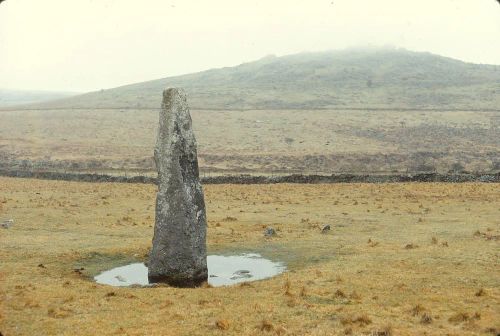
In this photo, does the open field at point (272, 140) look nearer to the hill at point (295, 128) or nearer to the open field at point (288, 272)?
the hill at point (295, 128)

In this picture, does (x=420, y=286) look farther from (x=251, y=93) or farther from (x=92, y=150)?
(x=251, y=93)

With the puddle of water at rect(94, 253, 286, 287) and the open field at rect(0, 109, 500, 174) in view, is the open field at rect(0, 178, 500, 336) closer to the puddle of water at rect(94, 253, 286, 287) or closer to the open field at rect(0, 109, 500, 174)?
the puddle of water at rect(94, 253, 286, 287)

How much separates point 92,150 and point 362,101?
252 feet

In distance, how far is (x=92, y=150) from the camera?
86.4 m

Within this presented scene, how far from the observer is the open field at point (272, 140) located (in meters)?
74.1

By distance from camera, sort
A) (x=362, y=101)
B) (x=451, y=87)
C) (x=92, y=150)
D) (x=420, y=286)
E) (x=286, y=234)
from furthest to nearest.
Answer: (x=451, y=87)
(x=362, y=101)
(x=92, y=150)
(x=286, y=234)
(x=420, y=286)

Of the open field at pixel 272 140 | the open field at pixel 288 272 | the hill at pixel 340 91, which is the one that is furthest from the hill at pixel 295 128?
the open field at pixel 288 272

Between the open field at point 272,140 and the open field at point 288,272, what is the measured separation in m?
34.1

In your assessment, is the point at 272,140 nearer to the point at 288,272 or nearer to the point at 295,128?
the point at 295,128

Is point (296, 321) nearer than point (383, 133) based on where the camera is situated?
Yes

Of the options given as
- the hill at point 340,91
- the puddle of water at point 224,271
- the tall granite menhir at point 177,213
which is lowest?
the puddle of water at point 224,271

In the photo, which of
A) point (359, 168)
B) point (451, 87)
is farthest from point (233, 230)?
point (451, 87)

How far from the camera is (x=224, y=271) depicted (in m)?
19.8

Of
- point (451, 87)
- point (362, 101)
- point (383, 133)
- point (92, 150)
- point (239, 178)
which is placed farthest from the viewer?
point (451, 87)
